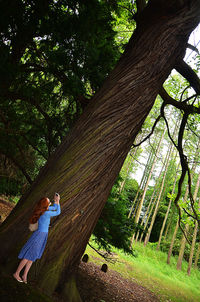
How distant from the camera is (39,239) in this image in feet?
5.92

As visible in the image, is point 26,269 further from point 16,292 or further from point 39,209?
point 39,209

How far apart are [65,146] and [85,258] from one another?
6795mm

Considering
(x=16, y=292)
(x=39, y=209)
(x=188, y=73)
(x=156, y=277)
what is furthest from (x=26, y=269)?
(x=156, y=277)

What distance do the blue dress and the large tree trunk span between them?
8cm

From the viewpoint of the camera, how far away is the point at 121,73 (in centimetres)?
254

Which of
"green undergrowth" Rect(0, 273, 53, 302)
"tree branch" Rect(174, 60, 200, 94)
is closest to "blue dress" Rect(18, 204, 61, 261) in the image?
"green undergrowth" Rect(0, 273, 53, 302)

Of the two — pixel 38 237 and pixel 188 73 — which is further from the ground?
pixel 188 73

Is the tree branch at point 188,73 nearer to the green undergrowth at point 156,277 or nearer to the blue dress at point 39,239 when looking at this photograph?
the blue dress at point 39,239

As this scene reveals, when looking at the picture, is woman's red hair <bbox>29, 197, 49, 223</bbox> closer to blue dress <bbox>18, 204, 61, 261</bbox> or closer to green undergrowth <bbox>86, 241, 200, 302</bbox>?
blue dress <bbox>18, 204, 61, 261</bbox>

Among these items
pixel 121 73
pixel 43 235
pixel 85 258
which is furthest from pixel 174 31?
pixel 85 258

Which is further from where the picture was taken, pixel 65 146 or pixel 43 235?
pixel 65 146

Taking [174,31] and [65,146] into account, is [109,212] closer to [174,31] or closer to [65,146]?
[65,146]

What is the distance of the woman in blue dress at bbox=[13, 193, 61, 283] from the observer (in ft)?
5.73

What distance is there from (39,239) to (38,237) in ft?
0.06
